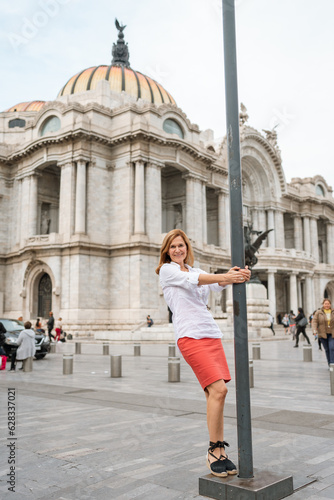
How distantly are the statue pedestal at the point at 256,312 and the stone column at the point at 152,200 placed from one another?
30.4 feet

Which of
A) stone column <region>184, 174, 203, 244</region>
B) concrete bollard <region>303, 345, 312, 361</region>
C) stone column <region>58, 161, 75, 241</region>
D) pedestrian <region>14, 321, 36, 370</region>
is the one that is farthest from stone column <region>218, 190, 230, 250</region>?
pedestrian <region>14, 321, 36, 370</region>

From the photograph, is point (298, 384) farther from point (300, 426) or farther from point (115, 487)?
point (115, 487)

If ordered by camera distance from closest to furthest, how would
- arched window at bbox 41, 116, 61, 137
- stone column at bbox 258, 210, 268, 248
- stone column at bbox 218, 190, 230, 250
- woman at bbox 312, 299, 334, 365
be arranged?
woman at bbox 312, 299, 334, 365
arched window at bbox 41, 116, 61, 137
stone column at bbox 218, 190, 230, 250
stone column at bbox 258, 210, 268, 248

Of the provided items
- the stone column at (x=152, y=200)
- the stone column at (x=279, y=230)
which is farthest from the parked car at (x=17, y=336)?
the stone column at (x=279, y=230)

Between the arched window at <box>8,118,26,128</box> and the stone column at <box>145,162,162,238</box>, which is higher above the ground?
the arched window at <box>8,118,26,128</box>

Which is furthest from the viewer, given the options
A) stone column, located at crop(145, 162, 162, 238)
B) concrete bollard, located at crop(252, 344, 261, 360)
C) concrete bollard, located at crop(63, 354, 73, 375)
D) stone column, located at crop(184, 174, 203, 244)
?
stone column, located at crop(184, 174, 203, 244)

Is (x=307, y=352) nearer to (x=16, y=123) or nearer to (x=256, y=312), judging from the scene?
(x=256, y=312)

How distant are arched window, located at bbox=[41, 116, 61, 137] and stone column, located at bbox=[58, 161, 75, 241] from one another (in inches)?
136

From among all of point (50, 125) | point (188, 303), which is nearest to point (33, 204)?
point (50, 125)

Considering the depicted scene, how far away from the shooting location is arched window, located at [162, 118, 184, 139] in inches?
1511

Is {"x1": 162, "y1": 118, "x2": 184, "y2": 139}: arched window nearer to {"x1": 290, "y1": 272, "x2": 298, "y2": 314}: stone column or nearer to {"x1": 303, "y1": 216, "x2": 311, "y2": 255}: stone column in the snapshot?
A: {"x1": 290, "y1": 272, "x2": 298, "y2": 314}: stone column

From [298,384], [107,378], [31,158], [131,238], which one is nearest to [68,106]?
[31,158]

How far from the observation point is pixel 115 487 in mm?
4066

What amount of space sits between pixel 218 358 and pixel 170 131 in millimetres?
35975
